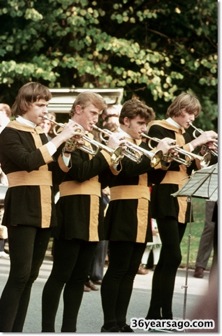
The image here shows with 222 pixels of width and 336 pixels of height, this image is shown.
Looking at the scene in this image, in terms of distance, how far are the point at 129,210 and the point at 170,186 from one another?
554mm

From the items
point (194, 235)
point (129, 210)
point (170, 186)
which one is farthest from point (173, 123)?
point (194, 235)

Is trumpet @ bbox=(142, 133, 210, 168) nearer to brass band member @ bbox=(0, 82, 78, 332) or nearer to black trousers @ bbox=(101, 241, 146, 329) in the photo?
black trousers @ bbox=(101, 241, 146, 329)

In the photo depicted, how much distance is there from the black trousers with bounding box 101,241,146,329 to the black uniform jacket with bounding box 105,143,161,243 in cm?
7

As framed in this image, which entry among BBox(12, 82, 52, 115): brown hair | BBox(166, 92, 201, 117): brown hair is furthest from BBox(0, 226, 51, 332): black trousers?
BBox(166, 92, 201, 117): brown hair

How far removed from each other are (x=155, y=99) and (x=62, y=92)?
241 cm

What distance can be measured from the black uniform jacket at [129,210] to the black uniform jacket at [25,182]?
2.58ft

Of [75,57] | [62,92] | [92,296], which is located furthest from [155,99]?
[92,296]

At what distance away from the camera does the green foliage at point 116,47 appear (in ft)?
44.6

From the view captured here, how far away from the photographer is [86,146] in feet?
19.9

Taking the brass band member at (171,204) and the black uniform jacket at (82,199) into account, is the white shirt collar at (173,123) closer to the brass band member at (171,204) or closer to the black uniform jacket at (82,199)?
the brass band member at (171,204)

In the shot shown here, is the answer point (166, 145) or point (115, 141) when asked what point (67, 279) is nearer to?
point (115, 141)

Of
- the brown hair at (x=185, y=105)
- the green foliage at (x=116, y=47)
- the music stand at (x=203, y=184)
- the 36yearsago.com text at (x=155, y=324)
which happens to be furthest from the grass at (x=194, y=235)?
the music stand at (x=203, y=184)

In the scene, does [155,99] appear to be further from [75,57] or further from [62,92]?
[62,92]

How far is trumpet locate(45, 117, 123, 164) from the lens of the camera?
5770 mm
